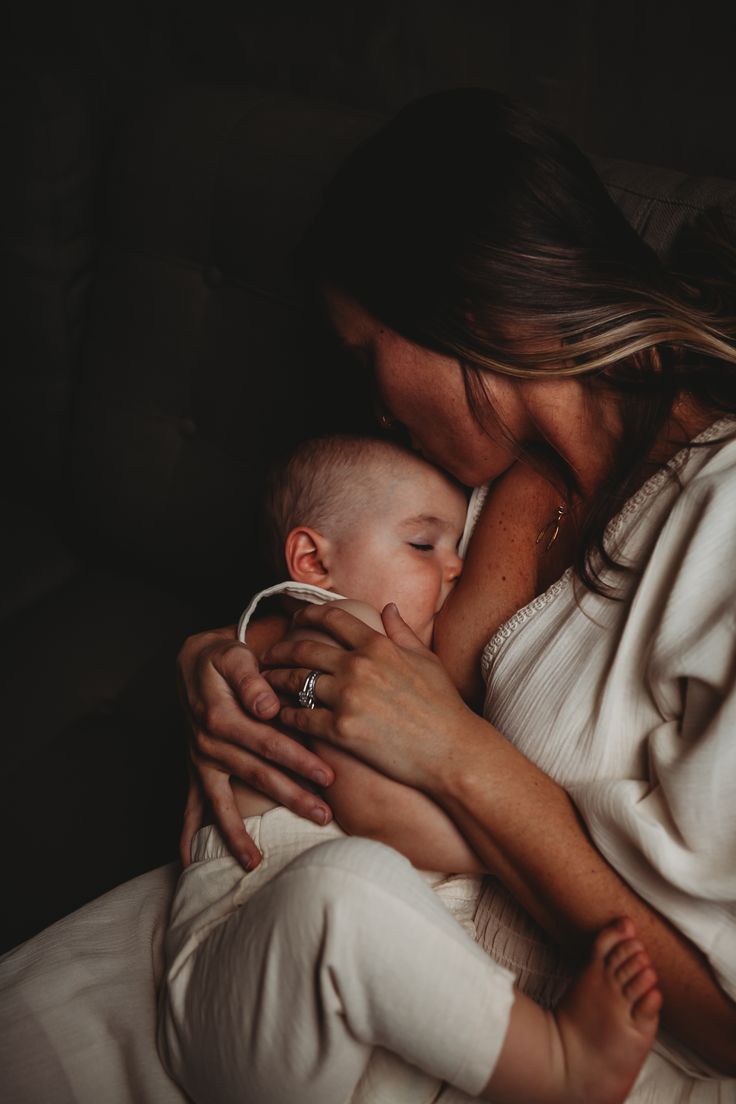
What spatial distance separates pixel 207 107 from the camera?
5.46ft

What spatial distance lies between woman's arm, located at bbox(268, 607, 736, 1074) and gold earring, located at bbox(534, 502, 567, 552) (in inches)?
10.7

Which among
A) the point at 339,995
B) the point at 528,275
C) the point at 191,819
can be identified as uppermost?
the point at 528,275

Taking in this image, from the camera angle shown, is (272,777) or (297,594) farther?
(297,594)

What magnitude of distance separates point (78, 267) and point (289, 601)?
919mm

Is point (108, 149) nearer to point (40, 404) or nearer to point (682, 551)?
point (40, 404)

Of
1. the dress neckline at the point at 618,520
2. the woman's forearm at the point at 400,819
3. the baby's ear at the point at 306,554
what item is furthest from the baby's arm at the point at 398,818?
the baby's ear at the point at 306,554

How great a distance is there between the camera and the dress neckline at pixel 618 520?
1.08 m

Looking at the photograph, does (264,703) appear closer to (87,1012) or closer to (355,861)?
(355,861)

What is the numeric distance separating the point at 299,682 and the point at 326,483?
1.19 feet

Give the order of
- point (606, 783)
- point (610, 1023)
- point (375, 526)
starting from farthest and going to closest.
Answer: point (375, 526), point (606, 783), point (610, 1023)

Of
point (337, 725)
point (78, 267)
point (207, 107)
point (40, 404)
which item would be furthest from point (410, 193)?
point (40, 404)

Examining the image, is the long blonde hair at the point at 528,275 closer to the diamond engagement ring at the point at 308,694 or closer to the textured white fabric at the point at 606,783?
the textured white fabric at the point at 606,783

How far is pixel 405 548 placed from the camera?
1311 millimetres

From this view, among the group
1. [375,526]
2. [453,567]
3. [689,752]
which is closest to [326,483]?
[375,526]
